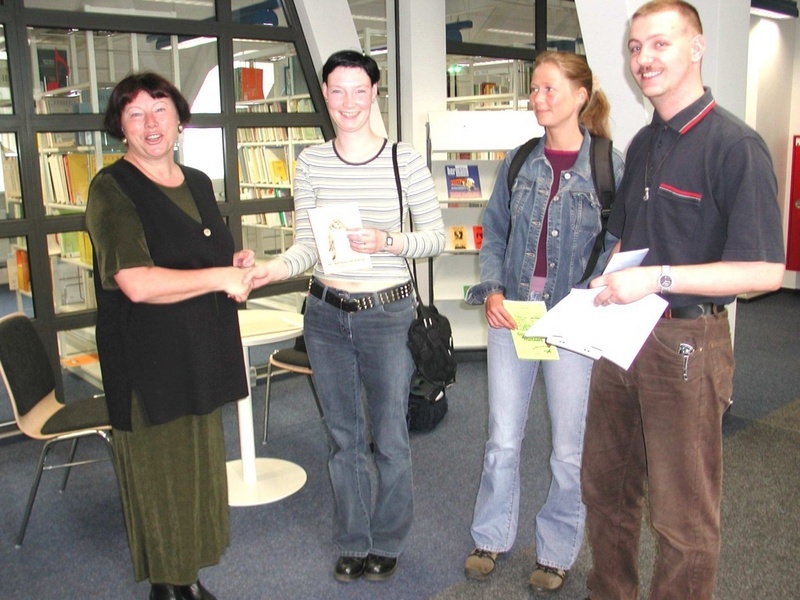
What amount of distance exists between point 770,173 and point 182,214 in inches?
Result: 60.6

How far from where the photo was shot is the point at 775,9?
22.3 feet

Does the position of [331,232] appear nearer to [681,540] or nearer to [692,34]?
[692,34]

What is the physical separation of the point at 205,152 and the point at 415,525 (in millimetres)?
2750

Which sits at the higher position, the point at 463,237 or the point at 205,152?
the point at 205,152

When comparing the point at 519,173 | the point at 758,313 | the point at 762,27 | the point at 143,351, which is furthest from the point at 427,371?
the point at 762,27

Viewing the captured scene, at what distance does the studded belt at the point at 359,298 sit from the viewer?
2.39 meters

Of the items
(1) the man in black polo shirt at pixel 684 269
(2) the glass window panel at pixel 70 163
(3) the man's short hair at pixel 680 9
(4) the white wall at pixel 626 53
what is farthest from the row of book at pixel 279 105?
(3) the man's short hair at pixel 680 9

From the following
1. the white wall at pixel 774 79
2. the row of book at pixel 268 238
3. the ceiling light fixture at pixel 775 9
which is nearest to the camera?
the row of book at pixel 268 238

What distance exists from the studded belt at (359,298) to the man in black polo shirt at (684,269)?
0.68m

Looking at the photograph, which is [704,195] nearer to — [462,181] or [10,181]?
[10,181]

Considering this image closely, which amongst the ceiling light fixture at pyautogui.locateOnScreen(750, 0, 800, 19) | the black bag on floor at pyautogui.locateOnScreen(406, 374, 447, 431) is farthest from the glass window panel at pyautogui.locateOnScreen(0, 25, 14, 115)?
the ceiling light fixture at pyautogui.locateOnScreen(750, 0, 800, 19)

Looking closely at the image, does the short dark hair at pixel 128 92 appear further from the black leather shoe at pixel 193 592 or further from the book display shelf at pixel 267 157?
the book display shelf at pixel 267 157

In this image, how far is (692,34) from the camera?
1778 mm

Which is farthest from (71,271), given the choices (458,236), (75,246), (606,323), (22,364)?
(606,323)
